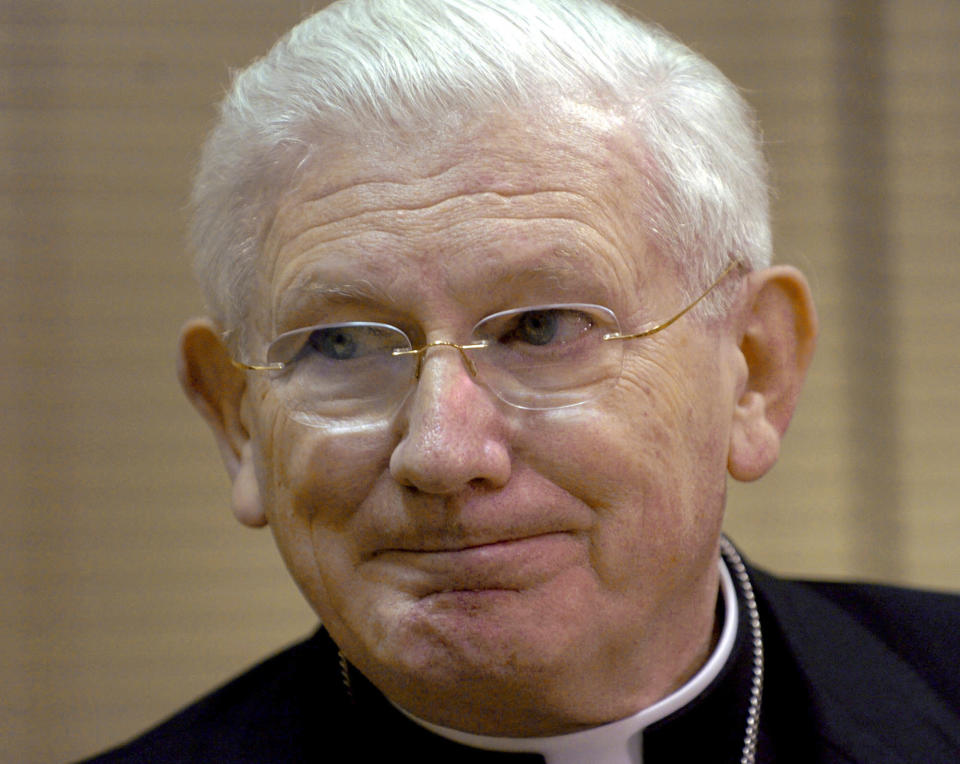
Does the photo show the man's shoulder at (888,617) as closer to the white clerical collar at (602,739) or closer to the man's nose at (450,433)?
the white clerical collar at (602,739)

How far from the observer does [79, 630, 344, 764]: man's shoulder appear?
2033mm

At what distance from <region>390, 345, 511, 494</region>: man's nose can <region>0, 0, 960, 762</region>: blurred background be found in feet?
7.26

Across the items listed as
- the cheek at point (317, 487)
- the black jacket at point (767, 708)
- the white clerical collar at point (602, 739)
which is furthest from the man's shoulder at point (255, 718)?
the cheek at point (317, 487)

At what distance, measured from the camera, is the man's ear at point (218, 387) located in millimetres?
1950

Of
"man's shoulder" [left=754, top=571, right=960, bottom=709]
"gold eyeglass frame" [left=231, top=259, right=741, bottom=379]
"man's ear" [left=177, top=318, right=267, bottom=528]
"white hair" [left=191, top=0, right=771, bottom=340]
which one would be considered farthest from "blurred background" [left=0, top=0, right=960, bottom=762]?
"gold eyeglass frame" [left=231, top=259, right=741, bottom=379]

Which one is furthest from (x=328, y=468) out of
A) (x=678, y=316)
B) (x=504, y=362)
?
(x=678, y=316)

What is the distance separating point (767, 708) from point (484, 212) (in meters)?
1.10

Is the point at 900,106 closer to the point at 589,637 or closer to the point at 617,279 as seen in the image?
the point at 617,279

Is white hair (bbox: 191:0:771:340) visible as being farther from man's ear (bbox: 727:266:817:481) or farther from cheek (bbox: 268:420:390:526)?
cheek (bbox: 268:420:390:526)

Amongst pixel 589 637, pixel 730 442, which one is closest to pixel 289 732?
pixel 589 637

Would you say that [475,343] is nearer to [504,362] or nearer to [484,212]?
[504,362]

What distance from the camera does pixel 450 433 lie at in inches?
58.1

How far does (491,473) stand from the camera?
150 cm

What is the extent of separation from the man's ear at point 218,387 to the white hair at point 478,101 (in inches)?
4.3
